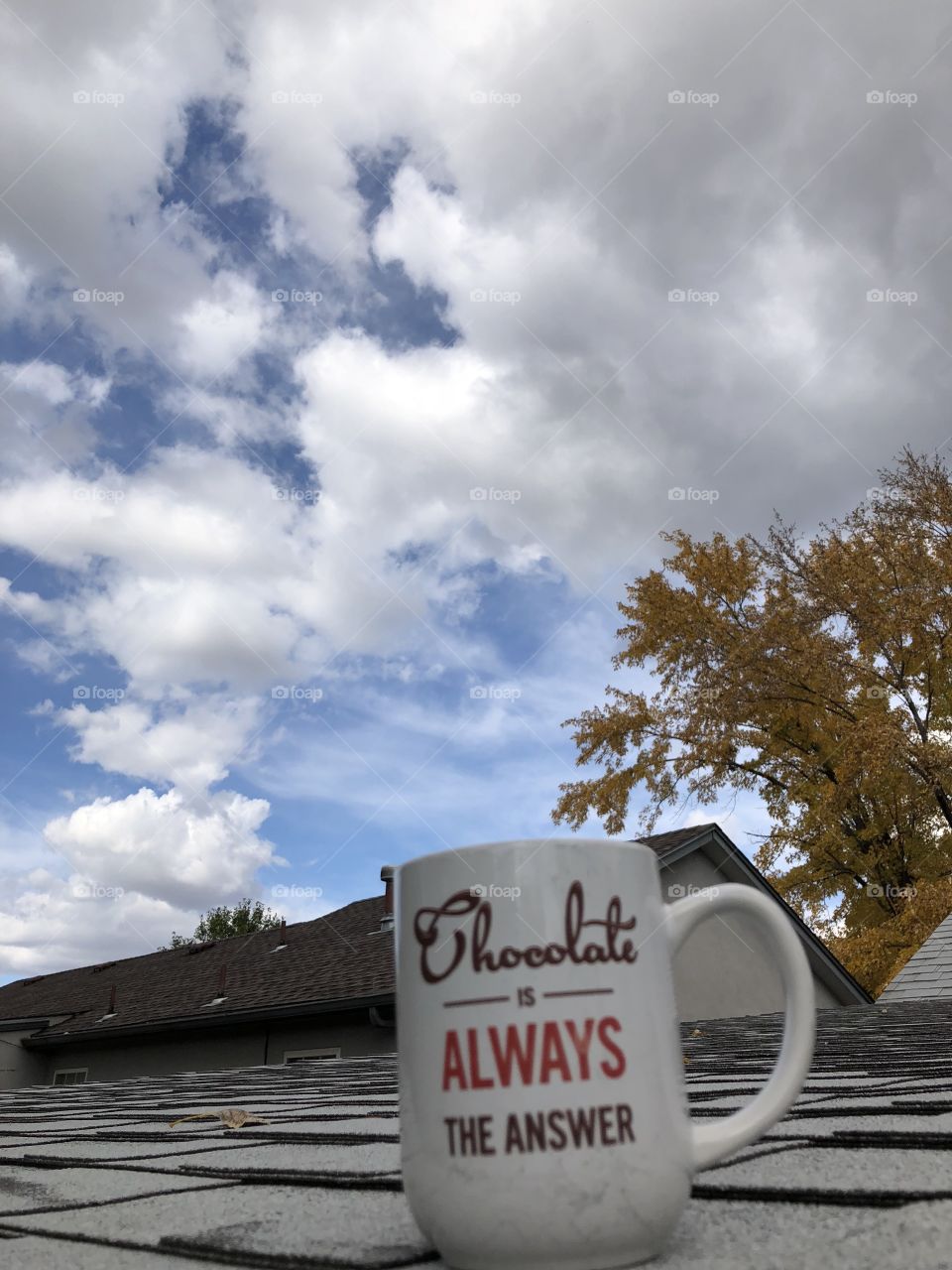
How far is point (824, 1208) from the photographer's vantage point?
87cm

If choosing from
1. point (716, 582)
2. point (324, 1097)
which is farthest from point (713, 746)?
point (324, 1097)

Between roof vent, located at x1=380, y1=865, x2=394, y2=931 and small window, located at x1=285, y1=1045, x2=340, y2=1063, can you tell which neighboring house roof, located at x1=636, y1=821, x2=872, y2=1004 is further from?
small window, located at x1=285, y1=1045, x2=340, y2=1063

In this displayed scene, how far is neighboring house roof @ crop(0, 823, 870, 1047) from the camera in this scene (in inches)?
482

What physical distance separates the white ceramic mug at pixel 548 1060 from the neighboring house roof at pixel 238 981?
29.8ft

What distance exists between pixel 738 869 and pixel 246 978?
26.6 feet

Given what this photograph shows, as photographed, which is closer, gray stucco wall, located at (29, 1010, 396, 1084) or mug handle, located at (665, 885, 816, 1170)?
mug handle, located at (665, 885, 816, 1170)

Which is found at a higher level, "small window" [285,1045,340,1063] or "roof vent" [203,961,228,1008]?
"roof vent" [203,961,228,1008]

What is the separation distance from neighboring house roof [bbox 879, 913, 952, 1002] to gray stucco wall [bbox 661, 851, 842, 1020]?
2.17 metres

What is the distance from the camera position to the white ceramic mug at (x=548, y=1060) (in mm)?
820

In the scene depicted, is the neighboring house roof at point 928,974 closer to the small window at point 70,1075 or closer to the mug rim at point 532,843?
the mug rim at point 532,843

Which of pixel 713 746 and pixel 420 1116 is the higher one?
pixel 713 746

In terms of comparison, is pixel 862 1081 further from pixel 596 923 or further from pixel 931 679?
pixel 931 679

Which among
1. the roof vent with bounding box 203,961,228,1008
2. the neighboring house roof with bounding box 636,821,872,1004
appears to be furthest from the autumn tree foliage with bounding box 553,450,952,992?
the roof vent with bounding box 203,961,228,1008

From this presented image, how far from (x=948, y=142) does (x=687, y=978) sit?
1355cm
